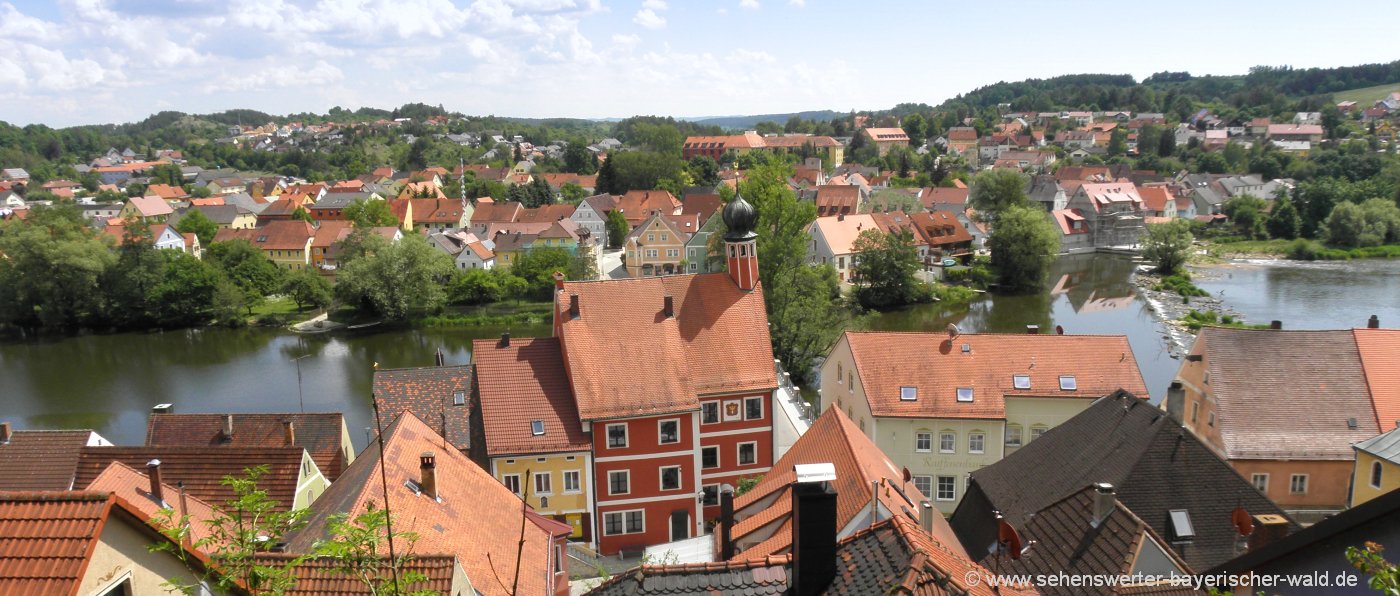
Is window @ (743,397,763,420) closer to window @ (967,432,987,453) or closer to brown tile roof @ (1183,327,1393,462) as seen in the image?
window @ (967,432,987,453)

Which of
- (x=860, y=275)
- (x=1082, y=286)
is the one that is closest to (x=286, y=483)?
(x=860, y=275)

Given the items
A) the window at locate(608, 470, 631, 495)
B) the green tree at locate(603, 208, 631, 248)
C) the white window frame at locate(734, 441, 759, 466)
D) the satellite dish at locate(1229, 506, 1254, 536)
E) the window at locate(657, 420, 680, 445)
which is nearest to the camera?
the satellite dish at locate(1229, 506, 1254, 536)

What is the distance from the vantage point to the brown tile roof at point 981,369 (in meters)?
17.6

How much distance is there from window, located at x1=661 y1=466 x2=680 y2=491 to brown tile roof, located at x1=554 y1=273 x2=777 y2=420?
1.26 metres

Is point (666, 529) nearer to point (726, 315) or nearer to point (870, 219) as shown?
point (726, 315)

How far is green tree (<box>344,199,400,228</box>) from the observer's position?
2310 inches

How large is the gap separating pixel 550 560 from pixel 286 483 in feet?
16.9

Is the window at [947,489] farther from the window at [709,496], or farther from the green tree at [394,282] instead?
the green tree at [394,282]

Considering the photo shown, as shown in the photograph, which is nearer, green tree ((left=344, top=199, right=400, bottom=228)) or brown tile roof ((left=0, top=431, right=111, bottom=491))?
brown tile roof ((left=0, top=431, right=111, bottom=491))

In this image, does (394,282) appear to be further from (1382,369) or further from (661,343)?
(1382,369)

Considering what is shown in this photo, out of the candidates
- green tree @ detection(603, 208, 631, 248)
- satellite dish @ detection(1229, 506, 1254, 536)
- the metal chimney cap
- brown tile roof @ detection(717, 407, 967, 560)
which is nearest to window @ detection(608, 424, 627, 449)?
brown tile roof @ detection(717, 407, 967, 560)

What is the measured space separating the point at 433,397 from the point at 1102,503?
42.8 ft

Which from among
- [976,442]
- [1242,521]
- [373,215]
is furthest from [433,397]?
[373,215]

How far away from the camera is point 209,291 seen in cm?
4494
